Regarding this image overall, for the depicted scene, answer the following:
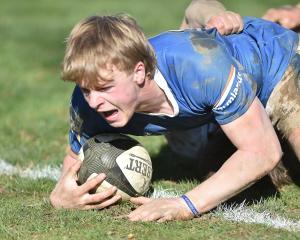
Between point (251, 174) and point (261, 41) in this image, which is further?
point (261, 41)

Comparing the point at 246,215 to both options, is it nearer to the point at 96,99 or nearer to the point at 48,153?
the point at 96,99

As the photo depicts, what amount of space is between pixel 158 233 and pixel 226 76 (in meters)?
1.10

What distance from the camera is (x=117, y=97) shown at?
4.81m

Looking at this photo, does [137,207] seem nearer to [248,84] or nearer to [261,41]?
[248,84]

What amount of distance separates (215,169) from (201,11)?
1.33 m

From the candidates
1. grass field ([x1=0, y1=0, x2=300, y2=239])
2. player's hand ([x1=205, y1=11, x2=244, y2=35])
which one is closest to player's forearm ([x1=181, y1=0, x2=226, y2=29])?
player's hand ([x1=205, y1=11, x2=244, y2=35])

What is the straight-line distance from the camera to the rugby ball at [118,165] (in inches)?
204

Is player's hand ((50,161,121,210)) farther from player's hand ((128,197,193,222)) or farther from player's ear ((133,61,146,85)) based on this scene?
player's ear ((133,61,146,85))

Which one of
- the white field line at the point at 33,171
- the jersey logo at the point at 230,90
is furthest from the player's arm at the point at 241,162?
the white field line at the point at 33,171

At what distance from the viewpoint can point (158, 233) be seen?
14.9 ft

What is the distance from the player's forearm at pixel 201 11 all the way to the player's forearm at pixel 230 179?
5.47 ft

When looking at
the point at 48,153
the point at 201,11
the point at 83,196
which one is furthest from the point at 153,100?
the point at 48,153

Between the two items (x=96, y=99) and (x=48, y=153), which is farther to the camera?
(x=48, y=153)

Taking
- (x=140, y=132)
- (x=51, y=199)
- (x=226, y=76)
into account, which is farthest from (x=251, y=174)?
(x=51, y=199)
